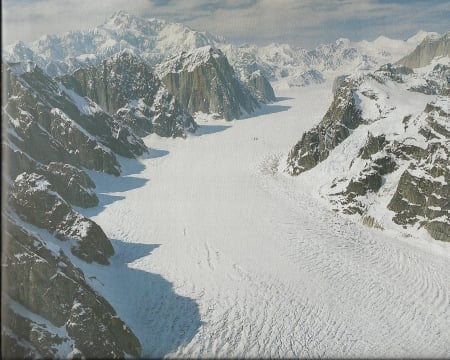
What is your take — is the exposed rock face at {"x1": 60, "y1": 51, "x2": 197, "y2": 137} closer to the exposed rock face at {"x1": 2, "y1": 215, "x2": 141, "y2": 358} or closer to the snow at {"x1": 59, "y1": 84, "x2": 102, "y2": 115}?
the snow at {"x1": 59, "y1": 84, "x2": 102, "y2": 115}

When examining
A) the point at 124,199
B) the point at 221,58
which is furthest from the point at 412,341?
the point at 221,58

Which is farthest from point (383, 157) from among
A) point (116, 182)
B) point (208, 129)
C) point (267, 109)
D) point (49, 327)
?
point (267, 109)

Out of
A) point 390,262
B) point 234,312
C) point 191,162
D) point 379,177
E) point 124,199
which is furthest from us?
point 191,162

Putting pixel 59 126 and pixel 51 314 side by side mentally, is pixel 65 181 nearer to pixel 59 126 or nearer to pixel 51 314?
pixel 59 126

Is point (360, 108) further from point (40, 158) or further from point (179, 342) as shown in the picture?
point (179, 342)

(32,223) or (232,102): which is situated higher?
(32,223)

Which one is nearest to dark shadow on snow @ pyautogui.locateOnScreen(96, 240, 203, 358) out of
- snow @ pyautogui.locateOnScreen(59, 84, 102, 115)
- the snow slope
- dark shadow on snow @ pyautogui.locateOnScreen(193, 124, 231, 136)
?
the snow slope
